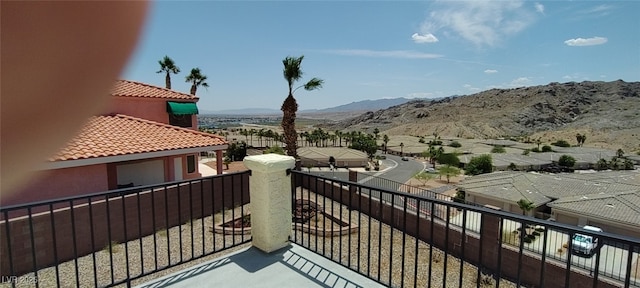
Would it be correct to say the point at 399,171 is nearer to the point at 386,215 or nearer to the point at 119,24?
the point at 386,215

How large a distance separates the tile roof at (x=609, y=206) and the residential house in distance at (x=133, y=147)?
20.8m

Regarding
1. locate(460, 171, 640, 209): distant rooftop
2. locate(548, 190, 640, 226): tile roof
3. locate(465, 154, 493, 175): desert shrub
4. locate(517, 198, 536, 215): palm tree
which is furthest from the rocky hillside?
locate(517, 198, 536, 215): palm tree

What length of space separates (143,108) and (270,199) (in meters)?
12.9

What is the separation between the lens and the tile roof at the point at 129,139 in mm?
9383

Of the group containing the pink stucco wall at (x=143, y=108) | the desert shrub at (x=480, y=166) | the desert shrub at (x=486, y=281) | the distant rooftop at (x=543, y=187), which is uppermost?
the pink stucco wall at (x=143, y=108)

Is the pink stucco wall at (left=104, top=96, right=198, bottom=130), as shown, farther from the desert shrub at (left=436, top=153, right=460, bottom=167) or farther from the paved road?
the desert shrub at (left=436, top=153, right=460, bottom=167)

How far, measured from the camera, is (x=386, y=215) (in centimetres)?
1183

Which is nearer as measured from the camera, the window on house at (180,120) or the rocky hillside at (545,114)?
the window on house at (180,120)

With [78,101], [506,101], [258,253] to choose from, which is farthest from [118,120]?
[506,101]

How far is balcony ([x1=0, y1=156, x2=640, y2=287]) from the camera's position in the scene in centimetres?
263

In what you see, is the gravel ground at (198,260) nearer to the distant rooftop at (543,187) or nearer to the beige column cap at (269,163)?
the beige column cap at (269,163)

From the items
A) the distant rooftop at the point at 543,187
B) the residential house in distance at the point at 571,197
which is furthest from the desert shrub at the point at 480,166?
the distant rooftop at the point at 543,187

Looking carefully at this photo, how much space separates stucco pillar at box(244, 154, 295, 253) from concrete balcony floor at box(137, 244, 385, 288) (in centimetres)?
17

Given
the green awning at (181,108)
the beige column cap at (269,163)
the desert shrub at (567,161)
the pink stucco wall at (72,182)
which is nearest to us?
the beige column cap at (269,163)
